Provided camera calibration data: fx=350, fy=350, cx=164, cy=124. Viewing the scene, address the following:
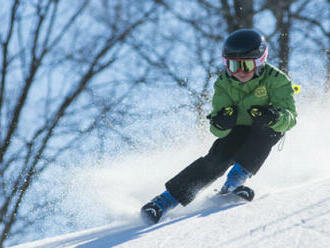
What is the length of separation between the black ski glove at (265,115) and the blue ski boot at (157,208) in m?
0.84

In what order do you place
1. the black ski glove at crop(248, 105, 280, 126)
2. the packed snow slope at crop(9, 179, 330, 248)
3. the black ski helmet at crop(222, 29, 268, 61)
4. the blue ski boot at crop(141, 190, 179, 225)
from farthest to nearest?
the black ski helmet at crop(222, 29, 268, 61), the black ski glove at crop(248, 105, 280, 126), the blue ski boot at crop(141, 190, 179, 225), the packed snow slope at crop(9, 179, 330, 248)

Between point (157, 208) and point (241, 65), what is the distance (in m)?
1.23

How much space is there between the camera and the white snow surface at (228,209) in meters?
1.43

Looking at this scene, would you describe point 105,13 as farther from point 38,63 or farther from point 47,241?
point 47,241

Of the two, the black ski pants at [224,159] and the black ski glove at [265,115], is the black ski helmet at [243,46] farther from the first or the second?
the black ski pants at [224,159]

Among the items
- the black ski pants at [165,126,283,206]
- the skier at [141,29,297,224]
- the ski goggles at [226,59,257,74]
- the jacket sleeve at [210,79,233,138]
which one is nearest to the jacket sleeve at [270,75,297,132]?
the skier at [141,29,297,224]

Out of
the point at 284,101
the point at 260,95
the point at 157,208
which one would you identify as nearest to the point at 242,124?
the point at 260,95

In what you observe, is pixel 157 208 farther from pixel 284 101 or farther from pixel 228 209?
pixel 284 101

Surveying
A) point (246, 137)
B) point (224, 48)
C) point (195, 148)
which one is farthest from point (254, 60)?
point (195, 148)

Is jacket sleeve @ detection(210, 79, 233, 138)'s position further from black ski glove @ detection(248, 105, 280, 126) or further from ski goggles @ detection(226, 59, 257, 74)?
black ski glove @ detection(248, 105, 280, 126)

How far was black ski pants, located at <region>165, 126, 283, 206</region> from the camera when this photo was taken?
252cm

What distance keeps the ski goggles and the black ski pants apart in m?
0.46

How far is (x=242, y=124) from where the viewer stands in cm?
289

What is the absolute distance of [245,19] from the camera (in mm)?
8875
